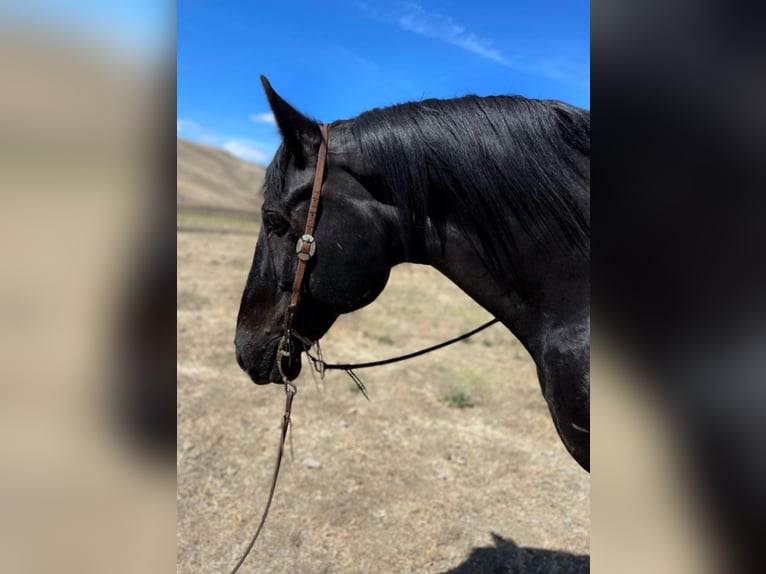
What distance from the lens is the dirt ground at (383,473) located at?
3188 mm

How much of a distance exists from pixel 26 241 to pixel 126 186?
0.17 m

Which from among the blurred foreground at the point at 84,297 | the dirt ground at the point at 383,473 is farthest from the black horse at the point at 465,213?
the dirt ground at the point at 383,473

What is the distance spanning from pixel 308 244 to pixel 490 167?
2.23 feet

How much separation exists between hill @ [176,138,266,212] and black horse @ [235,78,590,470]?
2145 inches

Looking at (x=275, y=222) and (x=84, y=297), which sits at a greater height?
(x=275, y=222)

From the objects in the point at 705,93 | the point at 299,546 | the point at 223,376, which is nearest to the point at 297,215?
the point at 705,93

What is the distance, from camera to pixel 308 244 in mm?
1761

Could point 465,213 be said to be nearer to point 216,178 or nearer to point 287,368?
point 287,368

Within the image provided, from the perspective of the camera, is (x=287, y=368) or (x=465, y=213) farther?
(x=287, y=368)

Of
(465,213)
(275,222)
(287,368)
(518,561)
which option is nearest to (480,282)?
(465,213)

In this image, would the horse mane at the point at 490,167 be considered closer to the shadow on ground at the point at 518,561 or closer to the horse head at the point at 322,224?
the horse head at the point at 322,224

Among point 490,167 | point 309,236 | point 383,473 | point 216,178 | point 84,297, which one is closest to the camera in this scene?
point 84,297

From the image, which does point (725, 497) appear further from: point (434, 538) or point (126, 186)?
point (434, 538)

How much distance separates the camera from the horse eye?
70.7 inches
